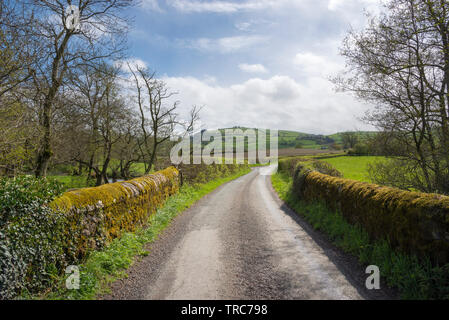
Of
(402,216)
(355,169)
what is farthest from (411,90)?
(355,169)

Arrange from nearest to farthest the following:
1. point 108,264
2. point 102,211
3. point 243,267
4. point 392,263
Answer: point 392,263 → point 108,264 → point 243,267 → point 102,211

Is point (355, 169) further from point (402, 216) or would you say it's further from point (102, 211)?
point (102, 211)

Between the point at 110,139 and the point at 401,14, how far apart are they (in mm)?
19993

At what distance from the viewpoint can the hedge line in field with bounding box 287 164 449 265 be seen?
411 centimetres

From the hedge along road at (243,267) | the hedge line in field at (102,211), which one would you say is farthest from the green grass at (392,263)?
the hedge line in field at (102,211)

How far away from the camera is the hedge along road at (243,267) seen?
432 centimetres

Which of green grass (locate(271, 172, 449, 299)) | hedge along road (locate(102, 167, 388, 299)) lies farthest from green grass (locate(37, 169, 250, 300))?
green grass (locate(271, 172, 449, 299))

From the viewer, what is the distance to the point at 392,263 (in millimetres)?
4859

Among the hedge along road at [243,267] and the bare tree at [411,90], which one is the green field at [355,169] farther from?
the hedge along road at [243,267]

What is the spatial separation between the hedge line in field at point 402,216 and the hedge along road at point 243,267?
985mm

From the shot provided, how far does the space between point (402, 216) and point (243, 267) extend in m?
3.29

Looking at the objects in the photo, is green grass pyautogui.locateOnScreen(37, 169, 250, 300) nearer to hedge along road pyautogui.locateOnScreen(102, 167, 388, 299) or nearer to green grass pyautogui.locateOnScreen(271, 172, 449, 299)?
hedge along road pyautogui.locateOnScreen(102, 167, 388, 299)
